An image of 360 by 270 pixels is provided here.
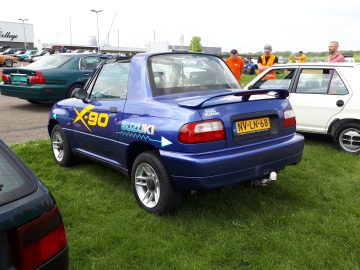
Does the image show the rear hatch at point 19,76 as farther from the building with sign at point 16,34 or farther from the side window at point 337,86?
the building with sign at point 16,34

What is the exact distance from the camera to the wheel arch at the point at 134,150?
12.0 ft

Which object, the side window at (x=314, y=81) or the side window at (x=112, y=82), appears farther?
the side window at (x=314, y=81)

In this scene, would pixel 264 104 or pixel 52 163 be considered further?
pixel 52 163

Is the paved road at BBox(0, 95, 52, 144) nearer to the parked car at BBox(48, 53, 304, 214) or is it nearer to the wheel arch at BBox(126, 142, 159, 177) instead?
the parked car at BBox(48, 53, 304, 214)

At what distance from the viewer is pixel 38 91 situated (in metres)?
9.54

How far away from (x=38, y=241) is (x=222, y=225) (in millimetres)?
2173

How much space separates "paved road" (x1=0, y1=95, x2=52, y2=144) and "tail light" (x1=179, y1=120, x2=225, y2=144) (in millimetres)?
4431

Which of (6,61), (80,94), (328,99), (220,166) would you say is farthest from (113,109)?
(6,61)

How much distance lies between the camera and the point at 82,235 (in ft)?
11.0

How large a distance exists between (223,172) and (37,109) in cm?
819

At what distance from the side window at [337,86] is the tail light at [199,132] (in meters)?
3.65

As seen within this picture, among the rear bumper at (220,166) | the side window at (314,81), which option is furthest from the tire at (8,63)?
the rear bumper at (220,166)

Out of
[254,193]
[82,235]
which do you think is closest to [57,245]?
[82,235]

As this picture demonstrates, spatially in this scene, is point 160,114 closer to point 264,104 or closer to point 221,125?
point 221,125
